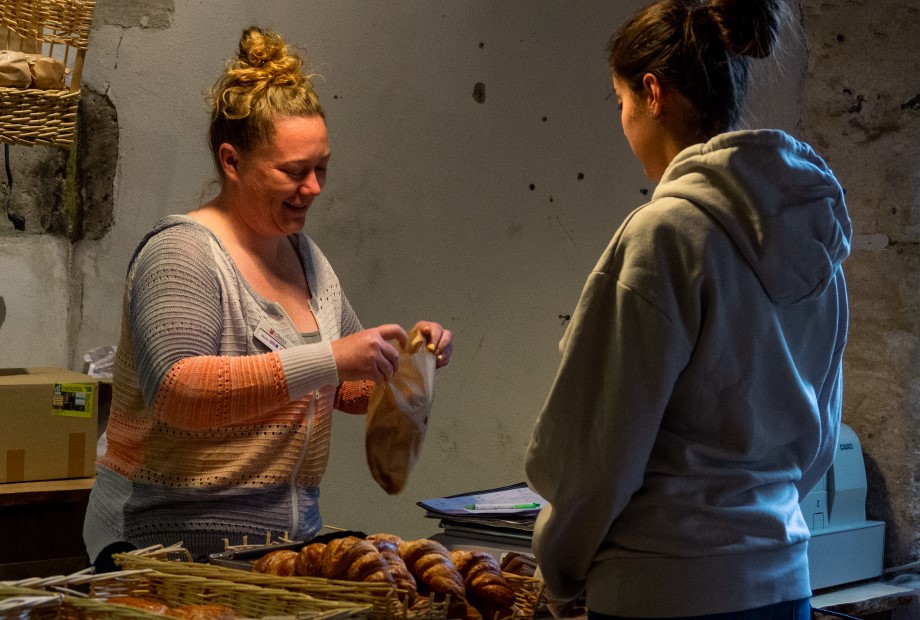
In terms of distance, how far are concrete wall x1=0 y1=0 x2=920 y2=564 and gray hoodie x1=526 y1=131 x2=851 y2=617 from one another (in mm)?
1898

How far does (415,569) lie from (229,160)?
0.89 metres

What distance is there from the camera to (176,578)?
1.35 meters

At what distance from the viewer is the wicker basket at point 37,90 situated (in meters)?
2.24

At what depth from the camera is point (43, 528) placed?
2.43m

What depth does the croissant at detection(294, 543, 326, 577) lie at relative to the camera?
1433 mm

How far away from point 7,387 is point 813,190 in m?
1.92

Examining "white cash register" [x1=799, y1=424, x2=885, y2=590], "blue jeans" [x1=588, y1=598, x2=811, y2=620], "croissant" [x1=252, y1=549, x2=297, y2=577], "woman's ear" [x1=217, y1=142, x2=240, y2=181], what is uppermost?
"woman's ear" [x1=217, y1=142, x2=240, y2=181]

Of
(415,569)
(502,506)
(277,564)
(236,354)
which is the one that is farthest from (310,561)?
(502,506)

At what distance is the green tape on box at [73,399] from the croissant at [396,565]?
1224mm

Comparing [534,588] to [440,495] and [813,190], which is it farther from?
[440,495]

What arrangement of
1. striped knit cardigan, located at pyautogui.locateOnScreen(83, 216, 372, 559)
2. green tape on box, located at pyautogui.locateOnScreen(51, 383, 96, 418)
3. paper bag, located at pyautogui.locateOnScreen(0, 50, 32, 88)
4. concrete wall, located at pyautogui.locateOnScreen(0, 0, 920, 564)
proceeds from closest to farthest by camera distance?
striped knit cardigan, located at pyautogui.locateOnScreen(83, 216, 372, 559) → paper bag, located at pyautogui.locateOnScreen(0, 50, 32, 88) → green tape on box, located at pyautogui.locateOnScreen(51, 383, 96, 418) → concrete wall, located at pyautogui.locateOnScreen(0, 0, 920, 564)

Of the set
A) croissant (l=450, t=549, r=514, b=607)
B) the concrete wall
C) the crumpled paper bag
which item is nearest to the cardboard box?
the concrete wall

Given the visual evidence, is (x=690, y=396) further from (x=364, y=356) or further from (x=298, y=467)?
(x=298, y=467)

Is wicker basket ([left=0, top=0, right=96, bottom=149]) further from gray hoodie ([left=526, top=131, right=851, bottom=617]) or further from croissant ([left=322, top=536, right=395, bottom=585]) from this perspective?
gray hoodie ([left=526, top=131, right=851, bottom=617])
